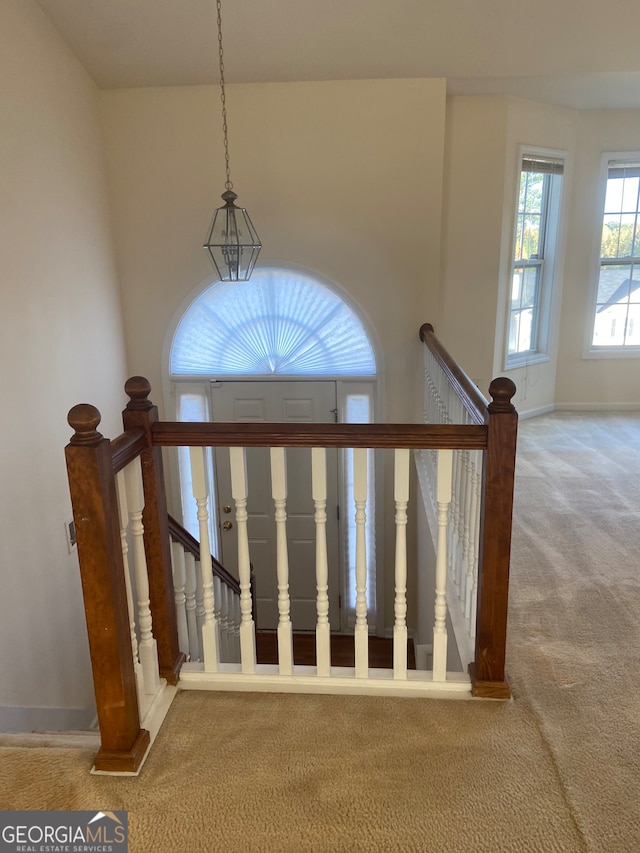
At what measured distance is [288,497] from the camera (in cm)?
504

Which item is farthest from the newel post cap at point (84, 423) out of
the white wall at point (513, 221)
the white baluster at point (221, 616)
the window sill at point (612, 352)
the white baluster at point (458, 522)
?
the window sill at point (612, 352)

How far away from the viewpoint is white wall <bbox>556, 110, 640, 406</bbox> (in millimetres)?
4992

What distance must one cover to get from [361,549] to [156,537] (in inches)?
25.3

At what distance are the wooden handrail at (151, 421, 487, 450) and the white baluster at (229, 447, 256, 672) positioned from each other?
6 cm

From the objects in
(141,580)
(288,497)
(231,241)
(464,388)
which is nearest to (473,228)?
(231,241)

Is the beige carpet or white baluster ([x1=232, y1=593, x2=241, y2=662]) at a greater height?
the beige carpet

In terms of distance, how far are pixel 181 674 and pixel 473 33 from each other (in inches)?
149

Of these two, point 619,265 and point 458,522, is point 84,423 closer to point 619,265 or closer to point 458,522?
point 458,522

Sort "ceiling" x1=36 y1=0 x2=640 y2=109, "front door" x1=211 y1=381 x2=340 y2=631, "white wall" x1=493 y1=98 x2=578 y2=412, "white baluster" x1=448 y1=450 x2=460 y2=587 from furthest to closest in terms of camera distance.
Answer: "front door" x1=211 y1=381 x2=340 y2=631 → "white wall" x1=493 y1=98 x2=578 y2=412 → "ceiling" x1=36 y1=0 x2=640 y2=109 → "white baluster" x1=448 y1=450 x2=460 y2=587

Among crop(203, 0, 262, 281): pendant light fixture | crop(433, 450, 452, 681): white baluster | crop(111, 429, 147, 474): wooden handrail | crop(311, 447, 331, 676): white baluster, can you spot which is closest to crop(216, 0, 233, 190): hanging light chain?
crop(203, 0, 262, 281): pendant light fixture

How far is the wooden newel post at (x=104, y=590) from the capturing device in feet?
4.92

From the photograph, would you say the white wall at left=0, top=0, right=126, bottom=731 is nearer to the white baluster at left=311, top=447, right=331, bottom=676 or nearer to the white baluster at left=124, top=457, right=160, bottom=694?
the white baluster at left=124, top=457, right=160, bottom=694

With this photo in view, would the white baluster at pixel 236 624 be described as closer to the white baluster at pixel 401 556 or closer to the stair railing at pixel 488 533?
the stair railing at pixel 488 533

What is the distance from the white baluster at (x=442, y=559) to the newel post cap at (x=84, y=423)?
947mm
